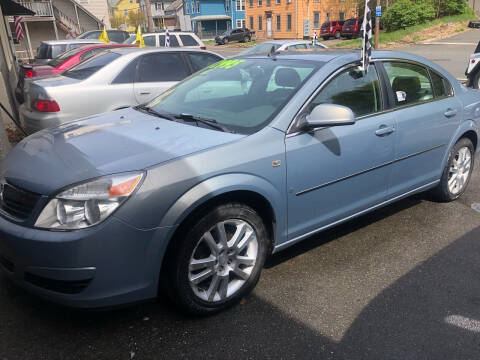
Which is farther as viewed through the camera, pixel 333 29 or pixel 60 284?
pixel 333 29

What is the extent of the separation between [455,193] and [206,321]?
329 cm

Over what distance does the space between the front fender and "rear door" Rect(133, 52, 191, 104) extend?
3868mm

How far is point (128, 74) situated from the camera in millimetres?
6395

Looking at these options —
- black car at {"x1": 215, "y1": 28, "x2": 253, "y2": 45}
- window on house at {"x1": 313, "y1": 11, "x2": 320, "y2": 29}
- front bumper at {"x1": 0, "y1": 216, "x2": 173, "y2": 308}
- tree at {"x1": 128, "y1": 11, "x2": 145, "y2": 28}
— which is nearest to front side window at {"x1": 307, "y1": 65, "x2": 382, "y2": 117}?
front bumper at {"x1": 0, "y1": 216, "x2": 173, "y2": 308}

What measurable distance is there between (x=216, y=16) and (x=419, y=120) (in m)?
58.7

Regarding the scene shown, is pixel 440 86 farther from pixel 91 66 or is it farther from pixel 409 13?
pixel 409 13

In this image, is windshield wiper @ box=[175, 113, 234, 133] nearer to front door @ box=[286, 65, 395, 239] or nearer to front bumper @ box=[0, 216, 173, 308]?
front door @ box=[286, 65, 395, 239]

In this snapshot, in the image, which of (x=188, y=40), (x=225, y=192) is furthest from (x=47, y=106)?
(x=188, y=40)

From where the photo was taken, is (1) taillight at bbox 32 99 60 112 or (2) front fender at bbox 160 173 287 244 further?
(1) taillight at bbox 32 99 60 112

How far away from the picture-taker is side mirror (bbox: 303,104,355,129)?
2910 mm

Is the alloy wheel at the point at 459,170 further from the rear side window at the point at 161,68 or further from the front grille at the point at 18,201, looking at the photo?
the rear side window at the point at 161,68

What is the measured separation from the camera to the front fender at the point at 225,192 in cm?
241

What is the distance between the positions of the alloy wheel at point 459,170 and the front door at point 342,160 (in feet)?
4.29

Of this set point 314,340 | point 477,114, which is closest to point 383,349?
point 314,340
